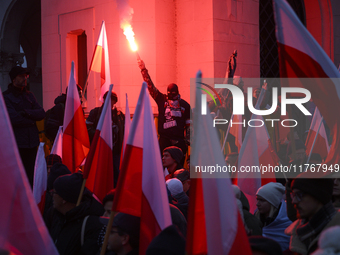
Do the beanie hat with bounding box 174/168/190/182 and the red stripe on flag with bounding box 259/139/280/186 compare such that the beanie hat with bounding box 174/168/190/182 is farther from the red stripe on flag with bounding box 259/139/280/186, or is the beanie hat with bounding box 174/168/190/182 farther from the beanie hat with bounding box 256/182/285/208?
the beanie hat with bounding box 256/182/285/208

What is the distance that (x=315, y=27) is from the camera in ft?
44.9

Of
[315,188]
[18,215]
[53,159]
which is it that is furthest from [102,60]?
[315,188]

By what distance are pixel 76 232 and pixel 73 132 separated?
6.95ft

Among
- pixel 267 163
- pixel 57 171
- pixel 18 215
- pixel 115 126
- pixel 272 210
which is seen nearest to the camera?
pixel 18 215

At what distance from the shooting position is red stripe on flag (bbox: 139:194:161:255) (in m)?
3.11

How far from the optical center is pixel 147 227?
10.6 ft

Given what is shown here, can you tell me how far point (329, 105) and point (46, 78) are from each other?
9499 mm

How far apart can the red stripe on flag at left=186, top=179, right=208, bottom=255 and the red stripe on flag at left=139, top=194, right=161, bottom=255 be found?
1.98 feet

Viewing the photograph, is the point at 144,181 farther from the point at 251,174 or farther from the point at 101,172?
the point at 251,174

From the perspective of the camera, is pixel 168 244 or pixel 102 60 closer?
pixel 168 244

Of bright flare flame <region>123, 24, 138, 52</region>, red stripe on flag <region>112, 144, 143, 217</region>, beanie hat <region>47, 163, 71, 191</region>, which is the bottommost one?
beanie hat <region>47, 163, 71, 191</region>

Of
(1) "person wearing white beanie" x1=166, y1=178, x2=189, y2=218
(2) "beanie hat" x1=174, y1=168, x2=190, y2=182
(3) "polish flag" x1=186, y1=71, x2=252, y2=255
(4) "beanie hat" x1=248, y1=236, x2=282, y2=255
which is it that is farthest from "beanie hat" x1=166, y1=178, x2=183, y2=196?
(4) "beanie hat" x1=248, y1=236, x2=282, y2=255

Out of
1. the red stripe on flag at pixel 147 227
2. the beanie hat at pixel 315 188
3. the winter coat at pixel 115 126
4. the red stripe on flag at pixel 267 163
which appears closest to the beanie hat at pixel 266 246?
the beanie hat at pixel 315 188

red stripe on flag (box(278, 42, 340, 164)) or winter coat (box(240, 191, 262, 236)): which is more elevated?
red stripe on flag (box(278, 42, 340, 164))
